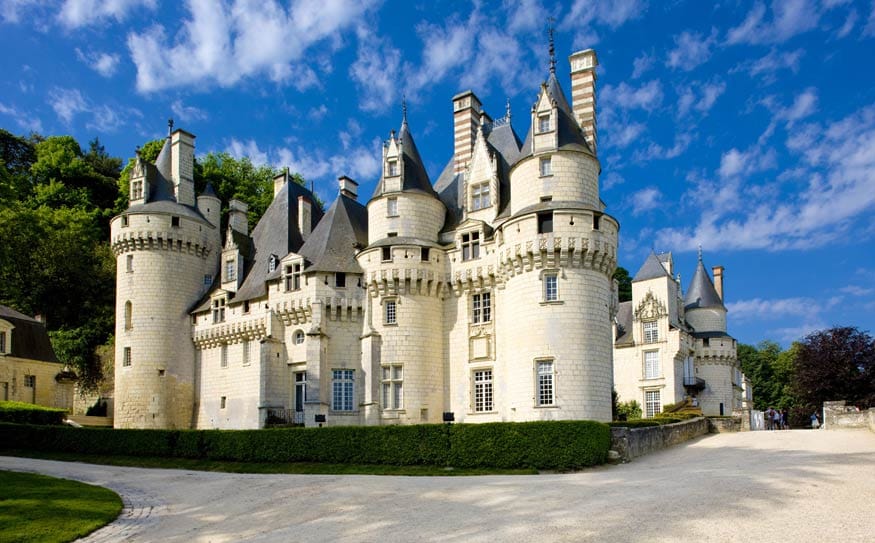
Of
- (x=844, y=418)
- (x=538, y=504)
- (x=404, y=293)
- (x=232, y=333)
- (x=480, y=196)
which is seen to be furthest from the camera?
(x=232, y=333)

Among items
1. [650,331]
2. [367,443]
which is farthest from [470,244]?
[650,331]

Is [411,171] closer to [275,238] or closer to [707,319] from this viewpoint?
[275,238]

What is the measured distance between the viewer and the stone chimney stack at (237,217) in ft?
129

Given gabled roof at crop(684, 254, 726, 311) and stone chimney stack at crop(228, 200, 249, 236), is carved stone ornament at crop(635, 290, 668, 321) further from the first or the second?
stone chimney stack at crop(228, 200, 249, 236)

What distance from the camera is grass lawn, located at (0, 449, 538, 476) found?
21.4 m

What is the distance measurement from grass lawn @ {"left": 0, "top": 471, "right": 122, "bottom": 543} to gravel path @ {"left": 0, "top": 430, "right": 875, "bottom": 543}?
18.6 inches

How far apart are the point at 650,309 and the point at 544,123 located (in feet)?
59.5

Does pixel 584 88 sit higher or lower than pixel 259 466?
higher

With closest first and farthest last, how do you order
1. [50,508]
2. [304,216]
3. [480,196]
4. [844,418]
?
[50,508] → [480,196] → [844,418] → [304,216]

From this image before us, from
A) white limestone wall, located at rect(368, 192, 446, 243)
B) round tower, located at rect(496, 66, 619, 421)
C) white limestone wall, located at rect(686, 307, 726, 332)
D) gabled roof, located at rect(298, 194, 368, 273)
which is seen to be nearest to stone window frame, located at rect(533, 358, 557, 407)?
round tower, located at rect(496, 66, 619, 421)

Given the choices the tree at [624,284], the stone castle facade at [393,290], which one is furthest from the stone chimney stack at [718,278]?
the stone castle facade at [393,290]

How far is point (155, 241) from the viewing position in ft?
120

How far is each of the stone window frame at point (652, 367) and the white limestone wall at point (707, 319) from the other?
4830mm

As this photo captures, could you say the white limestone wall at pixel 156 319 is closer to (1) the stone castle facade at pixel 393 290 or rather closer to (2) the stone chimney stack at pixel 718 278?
(1) the stone castle facade at pixel 393 290
